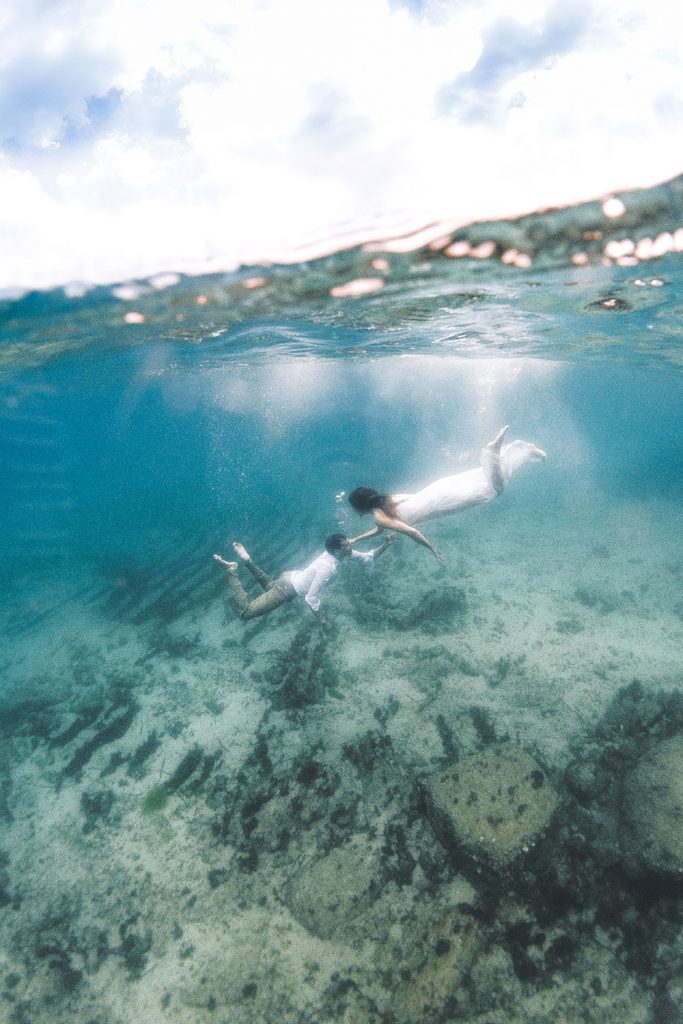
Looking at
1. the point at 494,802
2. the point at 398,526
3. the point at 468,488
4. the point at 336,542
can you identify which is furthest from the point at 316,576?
the point at 494,802

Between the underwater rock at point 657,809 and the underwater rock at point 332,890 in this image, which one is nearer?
the underwater rock at point 657,809

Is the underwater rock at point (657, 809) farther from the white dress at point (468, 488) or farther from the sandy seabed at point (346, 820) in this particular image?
the white dress at point (468, 488)

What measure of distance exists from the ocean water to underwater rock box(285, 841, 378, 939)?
0.09 ft

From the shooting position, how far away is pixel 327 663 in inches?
388

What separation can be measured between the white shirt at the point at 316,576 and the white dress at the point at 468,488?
157cm

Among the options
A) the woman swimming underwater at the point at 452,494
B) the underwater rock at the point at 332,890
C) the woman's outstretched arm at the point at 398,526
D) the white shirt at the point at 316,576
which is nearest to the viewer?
the underwater rock at the point at 332,890

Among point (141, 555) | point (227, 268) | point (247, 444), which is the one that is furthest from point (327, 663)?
point (247, 444)

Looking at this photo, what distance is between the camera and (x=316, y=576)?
8.93 meters

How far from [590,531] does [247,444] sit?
383ft

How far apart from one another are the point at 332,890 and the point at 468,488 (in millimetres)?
6090

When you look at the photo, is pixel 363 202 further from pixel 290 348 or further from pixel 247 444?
pixel 247 444

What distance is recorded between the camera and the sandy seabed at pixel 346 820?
487cm

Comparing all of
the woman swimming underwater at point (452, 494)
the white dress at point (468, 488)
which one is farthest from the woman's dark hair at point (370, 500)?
the white dress at point (468, 488)

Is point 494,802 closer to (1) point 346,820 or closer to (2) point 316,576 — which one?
(1) point 346,820
